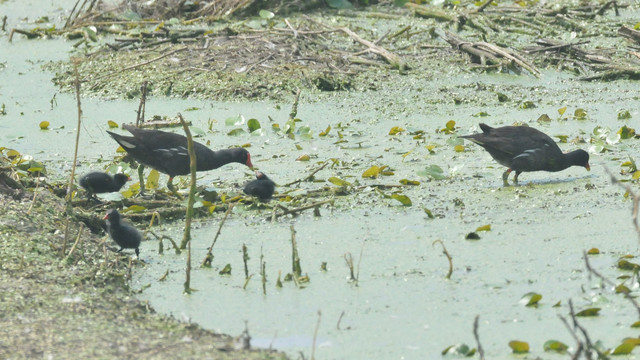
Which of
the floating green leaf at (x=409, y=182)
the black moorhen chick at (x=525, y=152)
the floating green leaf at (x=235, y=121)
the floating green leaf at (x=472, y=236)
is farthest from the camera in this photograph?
the floating green leaf at (x=235, y=121)

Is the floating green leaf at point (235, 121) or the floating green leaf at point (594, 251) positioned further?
the floating green leaf at point (235, 121)

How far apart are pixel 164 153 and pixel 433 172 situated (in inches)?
75.4

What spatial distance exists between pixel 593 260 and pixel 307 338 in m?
→ 1.80

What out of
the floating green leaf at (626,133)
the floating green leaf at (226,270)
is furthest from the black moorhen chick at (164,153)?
the floating green leaf at (626,133)

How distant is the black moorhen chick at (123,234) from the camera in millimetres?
5656

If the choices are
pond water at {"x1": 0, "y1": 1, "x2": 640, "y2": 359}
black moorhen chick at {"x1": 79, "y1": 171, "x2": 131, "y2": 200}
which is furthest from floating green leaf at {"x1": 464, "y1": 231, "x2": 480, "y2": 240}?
black moorhen chick at {"x1": 79, "y1": 171, "x2": 131, "y2": 200}

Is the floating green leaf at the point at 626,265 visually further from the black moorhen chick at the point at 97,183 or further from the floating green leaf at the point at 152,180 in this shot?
the floating green leaf at the point at 152,180

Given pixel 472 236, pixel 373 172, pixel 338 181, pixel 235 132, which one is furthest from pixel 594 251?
pixel 235 132

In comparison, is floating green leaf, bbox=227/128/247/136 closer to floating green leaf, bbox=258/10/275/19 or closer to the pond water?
the pond water

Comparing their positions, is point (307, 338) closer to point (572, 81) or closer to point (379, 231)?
point (379, 231)

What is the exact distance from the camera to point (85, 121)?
9.82m

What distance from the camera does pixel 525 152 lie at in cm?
733

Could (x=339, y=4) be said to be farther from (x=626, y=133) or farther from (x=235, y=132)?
(x=626, y=133)

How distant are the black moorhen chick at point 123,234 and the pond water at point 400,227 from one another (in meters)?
0.15
